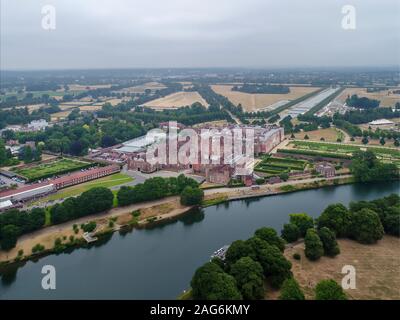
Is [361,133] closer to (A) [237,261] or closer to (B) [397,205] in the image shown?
(B) [397,205]

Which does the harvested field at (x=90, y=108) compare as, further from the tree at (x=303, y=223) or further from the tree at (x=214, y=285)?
A: the tree at (x=214, y=285)

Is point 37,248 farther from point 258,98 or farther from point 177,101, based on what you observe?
point 258,98

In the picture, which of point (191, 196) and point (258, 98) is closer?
point (191, 196)

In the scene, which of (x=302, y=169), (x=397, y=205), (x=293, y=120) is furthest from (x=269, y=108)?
(x=397, y=205)

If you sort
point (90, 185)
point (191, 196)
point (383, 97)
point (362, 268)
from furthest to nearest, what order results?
point (383, 97) < point (90, 185) < point (191, 196) < point (362, 268)

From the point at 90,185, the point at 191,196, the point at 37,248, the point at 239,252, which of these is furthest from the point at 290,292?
the point at 90,185

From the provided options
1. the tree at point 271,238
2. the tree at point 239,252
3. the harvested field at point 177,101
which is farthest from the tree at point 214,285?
the harvested field at point 177,101
